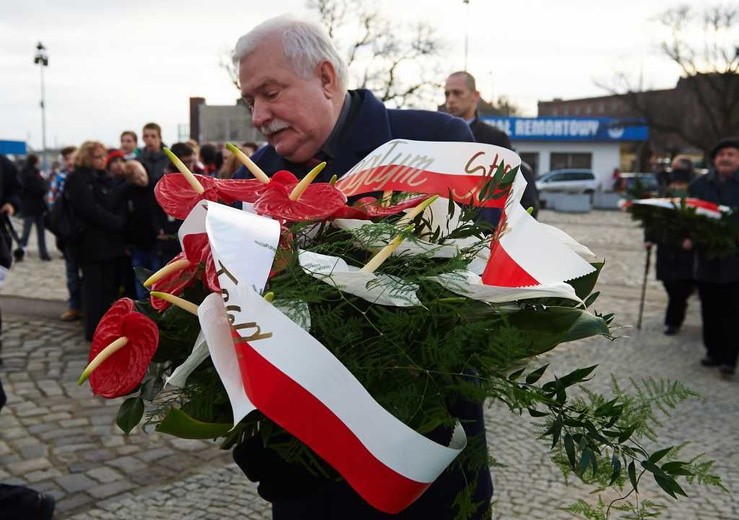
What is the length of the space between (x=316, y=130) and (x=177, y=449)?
3200 millimetres

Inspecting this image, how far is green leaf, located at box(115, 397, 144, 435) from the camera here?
1.45 metres

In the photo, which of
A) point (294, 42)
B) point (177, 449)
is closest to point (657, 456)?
point (294, 42)

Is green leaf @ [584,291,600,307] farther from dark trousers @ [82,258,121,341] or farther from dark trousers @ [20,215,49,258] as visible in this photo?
dark trousers @ [20,215,49,258]

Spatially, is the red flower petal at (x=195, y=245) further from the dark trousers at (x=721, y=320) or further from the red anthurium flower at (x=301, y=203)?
the dark trousers at (x=721, y=320)

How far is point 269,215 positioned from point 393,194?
0.35 metres

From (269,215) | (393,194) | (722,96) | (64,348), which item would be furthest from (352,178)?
(722,96)

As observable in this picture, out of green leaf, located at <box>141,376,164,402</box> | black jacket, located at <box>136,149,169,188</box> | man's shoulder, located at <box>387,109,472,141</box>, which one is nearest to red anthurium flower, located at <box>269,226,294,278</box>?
green leaf, located at <box>141,376,164,402</box>

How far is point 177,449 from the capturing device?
4723 mm

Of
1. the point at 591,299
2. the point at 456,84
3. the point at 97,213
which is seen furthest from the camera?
the point at 97,213

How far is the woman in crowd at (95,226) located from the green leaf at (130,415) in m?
6.04

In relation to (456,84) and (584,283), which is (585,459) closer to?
(584,283)

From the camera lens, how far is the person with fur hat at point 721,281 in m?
6.78

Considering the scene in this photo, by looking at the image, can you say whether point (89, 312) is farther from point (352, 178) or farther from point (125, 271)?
point (352, 178)

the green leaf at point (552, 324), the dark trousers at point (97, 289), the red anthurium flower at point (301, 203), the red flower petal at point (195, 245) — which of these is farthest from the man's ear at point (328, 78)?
the dark trousers at point (97, 289)
